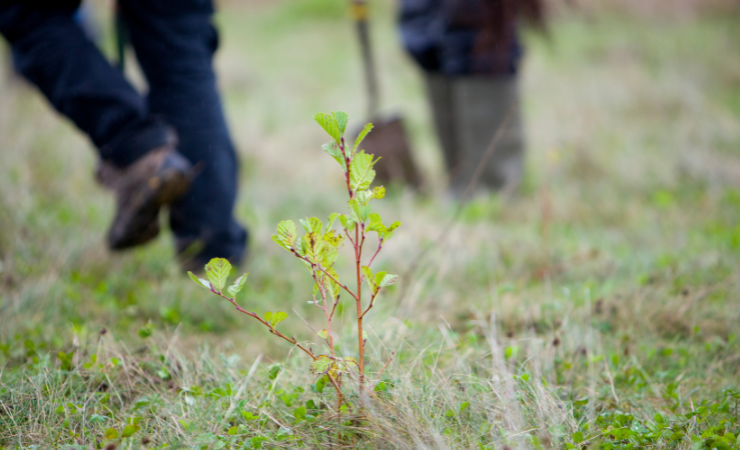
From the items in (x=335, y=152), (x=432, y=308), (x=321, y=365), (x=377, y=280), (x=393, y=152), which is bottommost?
(x=432, y=308)

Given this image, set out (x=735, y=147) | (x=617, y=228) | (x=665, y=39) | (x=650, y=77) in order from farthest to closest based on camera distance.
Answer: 1. (x=665, y=39)
2. (x=650, y=77)
3. (x=735, y=147)
4. (x=617, y=228)

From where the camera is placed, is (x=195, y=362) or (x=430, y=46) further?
(x=430, y=46)

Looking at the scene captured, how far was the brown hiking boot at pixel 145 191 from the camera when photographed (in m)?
1.56

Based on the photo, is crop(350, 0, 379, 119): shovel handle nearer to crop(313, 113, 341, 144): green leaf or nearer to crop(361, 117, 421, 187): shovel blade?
crop(361, 117, 421, 187): shovel blade

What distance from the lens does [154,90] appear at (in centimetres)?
179

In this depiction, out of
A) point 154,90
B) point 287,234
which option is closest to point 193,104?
point 154,90

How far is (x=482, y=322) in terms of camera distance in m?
1.38

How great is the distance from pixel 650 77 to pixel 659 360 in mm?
4708

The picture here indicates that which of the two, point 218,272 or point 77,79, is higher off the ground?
point 77,79

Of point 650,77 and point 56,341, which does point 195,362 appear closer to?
point 56,341

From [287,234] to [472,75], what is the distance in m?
2.26

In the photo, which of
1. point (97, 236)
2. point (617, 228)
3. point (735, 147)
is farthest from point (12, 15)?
point (735, 147)

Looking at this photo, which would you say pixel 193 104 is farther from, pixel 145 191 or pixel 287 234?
pixel 287 234

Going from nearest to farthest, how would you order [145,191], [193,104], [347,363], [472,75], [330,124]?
[330,124], [347,363], [145,191], [193,104], [472,75]
